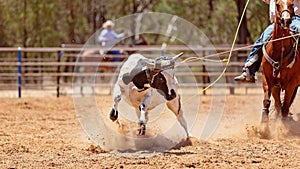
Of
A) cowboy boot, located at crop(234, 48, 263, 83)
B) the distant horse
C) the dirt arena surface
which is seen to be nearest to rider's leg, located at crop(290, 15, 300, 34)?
the distant horse

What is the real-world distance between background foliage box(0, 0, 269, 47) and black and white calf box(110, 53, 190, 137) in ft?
43.1

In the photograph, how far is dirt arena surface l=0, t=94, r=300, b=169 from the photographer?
6.11 m

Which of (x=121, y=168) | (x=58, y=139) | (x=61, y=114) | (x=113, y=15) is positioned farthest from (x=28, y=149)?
(x=113, y=15)

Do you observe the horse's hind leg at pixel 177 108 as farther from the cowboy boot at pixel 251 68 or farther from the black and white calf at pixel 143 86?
the cowboy boot at pixel 251 68

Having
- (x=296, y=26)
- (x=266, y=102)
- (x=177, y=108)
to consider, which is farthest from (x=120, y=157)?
(x=296, y=26)

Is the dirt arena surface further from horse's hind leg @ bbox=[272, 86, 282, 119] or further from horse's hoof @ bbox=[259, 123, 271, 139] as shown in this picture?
horse's hind leg @ bbox=[272, 86, 282, 119]

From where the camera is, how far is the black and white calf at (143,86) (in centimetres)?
710

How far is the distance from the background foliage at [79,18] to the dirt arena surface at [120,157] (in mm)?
11760

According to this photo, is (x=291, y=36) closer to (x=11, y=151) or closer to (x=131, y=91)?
(x=131, y=91)

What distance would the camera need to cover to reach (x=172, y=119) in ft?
33.3

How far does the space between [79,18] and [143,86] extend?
24062 millimetres

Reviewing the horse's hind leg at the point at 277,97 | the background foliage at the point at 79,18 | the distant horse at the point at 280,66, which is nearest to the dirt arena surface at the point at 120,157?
the horse's hind leg at the point at 277,97

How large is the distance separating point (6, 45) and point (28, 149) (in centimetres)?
1886

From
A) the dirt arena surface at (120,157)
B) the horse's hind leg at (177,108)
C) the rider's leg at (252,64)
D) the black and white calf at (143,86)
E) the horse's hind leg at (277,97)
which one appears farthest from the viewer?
the rider's leg at (252,64)
